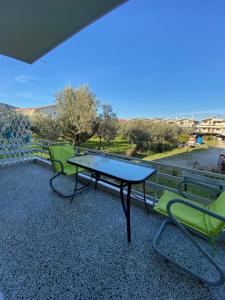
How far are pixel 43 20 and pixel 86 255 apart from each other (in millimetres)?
2251

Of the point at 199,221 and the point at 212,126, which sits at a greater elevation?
the point at 212,126

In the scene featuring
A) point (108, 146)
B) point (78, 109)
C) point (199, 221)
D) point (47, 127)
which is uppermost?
point (78, 109)

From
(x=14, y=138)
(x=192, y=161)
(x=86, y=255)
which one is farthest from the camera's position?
(x=192, y=161)

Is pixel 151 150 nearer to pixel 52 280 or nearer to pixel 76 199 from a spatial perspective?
pixel 76 199

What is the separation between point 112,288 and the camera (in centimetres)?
109

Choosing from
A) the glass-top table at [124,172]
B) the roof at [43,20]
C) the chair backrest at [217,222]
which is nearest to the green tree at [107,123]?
the roof at [43,20]

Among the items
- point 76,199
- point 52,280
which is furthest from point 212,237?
point 76,199

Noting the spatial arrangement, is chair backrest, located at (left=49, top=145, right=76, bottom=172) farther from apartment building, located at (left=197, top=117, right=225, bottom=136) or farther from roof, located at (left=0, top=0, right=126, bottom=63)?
apartment building, located at (left=197, top=117, right=225, bottom=136)

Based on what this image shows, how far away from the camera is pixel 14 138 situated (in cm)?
376

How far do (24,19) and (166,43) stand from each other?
Answer: 6097 mm

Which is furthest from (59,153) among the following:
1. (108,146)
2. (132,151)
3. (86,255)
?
(108,146)

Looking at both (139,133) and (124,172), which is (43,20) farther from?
(139,133)

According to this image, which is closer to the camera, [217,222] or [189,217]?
[217,222]

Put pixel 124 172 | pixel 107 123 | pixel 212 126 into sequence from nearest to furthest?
pixel 124 172 → pixel 107 123 → pixel 212 126
